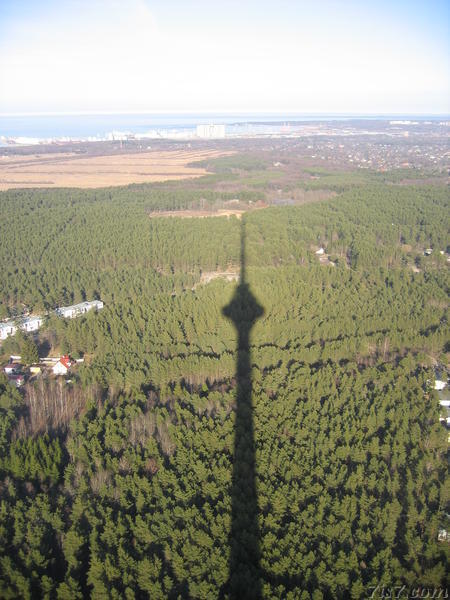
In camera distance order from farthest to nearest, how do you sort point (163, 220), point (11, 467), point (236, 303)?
1. point (163, 220)
2. point (236, 303)
3. point (11, 467)

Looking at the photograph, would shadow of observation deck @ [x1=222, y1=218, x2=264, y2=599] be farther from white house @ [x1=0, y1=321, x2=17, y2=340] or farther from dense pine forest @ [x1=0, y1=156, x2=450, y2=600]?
white house @ [x1=0, y1=321, x2=17, y2=340]

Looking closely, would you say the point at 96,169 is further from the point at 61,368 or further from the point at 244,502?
the point at 244,502

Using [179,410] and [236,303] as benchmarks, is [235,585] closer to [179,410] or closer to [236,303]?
[179,410]

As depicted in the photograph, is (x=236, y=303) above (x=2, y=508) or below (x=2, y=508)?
above

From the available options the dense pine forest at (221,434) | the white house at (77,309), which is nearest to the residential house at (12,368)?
the dense pine forest at (221,434)

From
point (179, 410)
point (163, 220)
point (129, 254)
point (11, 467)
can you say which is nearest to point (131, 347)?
point (179, 410)

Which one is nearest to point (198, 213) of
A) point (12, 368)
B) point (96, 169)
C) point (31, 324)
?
point (31, 324)

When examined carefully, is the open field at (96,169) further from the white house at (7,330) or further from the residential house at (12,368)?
the residential house at (12,368)
